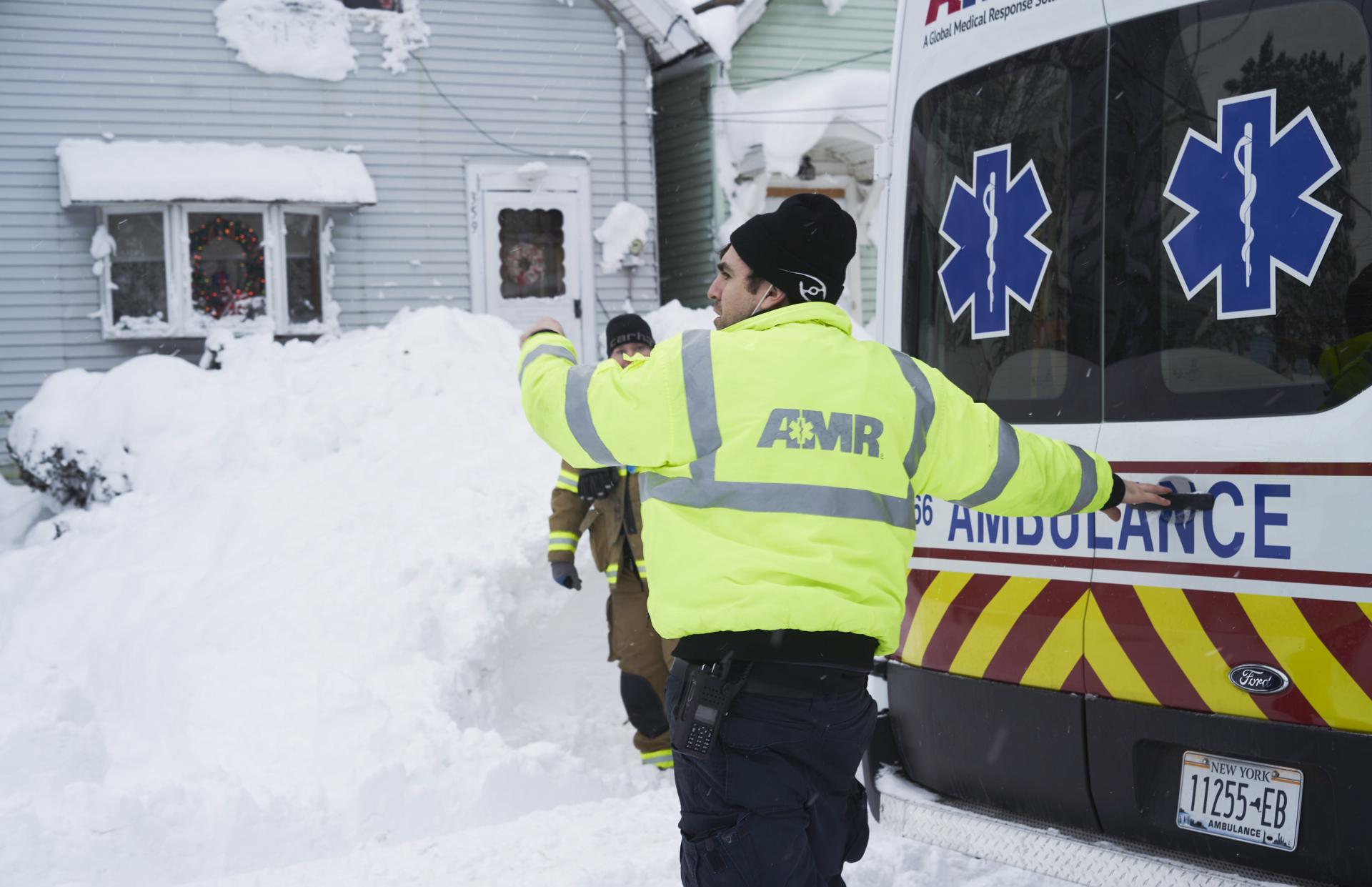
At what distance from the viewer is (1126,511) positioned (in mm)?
3104

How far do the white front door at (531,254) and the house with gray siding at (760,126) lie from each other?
169 cm

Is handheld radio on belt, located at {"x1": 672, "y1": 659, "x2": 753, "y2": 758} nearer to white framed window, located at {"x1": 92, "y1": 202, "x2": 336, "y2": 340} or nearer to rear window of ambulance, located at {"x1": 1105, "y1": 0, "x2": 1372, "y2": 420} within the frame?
rear window of ambulance, located at {"x1": 1105, "y1": 0, "x2": 1372, "y2": 420}

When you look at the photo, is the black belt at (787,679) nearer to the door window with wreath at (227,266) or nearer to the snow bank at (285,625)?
the snow bank at (285,625)

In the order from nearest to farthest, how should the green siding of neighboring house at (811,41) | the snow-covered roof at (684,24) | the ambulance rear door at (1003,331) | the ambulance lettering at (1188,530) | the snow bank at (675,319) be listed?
the ambulance lettering at (1188,530) → the ambulance rear door at (1003,331) → the snow bank at (675,319) → the snow-covered roof at (684,24) → the green siding of neighboring house at (811,41)

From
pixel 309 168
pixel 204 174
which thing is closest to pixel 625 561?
pixel 204 174

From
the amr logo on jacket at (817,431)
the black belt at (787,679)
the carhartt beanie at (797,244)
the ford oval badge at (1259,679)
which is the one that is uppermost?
the carhartt beanie at (797,244)

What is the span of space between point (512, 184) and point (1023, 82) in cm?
1151

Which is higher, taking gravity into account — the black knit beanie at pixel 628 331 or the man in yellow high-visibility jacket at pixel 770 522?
the black knit beanie at pixel 628 331

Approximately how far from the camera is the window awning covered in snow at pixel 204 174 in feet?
39.9

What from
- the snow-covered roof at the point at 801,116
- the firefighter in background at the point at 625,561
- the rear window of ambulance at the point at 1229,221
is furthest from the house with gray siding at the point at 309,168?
the rear window of ambulance at the point at 1229,221

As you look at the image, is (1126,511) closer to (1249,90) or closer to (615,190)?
(1249,90)

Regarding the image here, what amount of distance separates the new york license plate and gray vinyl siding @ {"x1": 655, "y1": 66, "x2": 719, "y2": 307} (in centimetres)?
1238

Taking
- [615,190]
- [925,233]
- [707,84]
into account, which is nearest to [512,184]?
[615,190]

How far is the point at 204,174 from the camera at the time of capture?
12.6m
